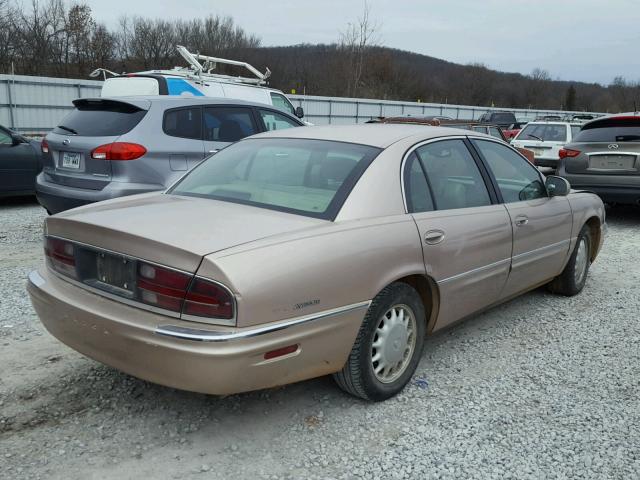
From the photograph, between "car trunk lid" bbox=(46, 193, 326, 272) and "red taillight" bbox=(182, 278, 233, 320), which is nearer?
"red taillight" bbox=(182, 278, 233, 320)

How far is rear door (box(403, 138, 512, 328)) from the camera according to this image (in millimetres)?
3355

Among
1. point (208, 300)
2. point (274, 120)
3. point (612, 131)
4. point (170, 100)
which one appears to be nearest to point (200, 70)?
point (274, 120)

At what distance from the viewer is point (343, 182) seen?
317 cm

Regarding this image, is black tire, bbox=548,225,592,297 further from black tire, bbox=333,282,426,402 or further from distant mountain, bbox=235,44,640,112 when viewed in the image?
distant mountain, bbox=235,44,640,112

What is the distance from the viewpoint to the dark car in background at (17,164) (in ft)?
27.9

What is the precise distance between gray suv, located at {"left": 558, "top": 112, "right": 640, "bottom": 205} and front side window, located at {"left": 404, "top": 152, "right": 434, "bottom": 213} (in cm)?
635

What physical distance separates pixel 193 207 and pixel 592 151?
25.1ft

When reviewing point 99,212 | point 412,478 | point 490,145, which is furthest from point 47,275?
point 490,145

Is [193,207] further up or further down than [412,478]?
further up

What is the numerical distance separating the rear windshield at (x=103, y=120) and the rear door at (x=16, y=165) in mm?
2703

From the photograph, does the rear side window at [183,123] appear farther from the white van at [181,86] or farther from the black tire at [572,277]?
the black tire at [572,277]

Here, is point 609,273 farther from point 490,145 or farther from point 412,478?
point 412,478

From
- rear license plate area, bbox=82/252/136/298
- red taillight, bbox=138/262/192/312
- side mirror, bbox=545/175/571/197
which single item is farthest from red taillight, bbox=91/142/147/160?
side mirror, bbox=545/175/571/197

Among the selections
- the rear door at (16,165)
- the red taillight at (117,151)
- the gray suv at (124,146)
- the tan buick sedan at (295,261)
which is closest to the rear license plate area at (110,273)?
the tan buick sedan at (295,261)
